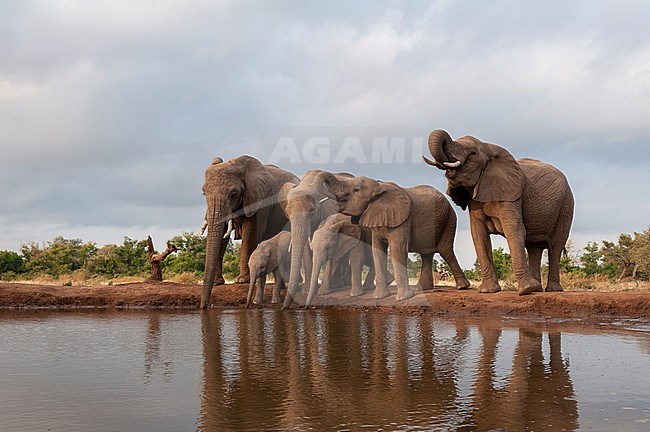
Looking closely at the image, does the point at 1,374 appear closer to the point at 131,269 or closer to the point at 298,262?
the point at 298,262

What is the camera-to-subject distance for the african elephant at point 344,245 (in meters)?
14.0

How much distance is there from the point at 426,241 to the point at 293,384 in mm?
9271

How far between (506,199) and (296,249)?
13.9ft

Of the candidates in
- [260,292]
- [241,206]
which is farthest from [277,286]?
[241,206]

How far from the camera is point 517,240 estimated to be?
40.5 ft

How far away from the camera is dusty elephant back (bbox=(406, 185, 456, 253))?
1394cm

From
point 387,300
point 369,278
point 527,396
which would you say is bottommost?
point 527,396

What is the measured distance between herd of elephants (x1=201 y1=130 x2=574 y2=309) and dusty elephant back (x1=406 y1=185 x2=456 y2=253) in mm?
21

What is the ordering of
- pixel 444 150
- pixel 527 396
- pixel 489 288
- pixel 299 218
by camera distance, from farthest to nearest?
pixel 299 218
pixel 489 288
pixel 444 150
pixel 527 396

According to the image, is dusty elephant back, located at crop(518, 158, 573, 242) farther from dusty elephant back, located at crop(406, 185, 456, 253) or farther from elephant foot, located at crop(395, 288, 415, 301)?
elephant foot, located at crop(395, 288, 415, 301)

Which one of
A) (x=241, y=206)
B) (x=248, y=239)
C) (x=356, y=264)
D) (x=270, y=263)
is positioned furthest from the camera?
(x=248, y=239)

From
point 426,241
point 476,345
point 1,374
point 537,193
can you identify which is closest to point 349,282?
point 426,241

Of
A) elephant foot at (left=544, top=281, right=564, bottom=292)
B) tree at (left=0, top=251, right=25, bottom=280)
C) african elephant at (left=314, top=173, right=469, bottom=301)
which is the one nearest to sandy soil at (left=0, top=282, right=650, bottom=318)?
african elephant at (left=314, top=173, right=469, bottom=301)

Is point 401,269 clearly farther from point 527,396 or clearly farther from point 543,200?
point 527,396
